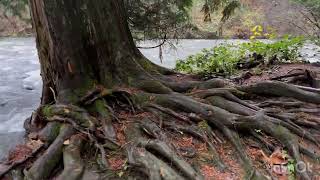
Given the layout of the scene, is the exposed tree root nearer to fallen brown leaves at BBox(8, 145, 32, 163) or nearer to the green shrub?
fallen brown leaves at BBox(8, 145, 32, 163)

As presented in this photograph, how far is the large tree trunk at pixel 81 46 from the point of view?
17.4 feet

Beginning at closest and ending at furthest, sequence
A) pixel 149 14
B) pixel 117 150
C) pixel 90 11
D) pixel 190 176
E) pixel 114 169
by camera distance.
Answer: pixel 190 176, pixel 114 169, pixel 117 150, pixel 90 11, pixel 149 14

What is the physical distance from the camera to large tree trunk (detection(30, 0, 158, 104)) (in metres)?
5.29

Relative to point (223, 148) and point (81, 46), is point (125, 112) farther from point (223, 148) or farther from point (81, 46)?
point (223, 148)

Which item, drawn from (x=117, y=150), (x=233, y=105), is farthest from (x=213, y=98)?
(x=117, y=150)

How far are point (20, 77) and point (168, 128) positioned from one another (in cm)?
897

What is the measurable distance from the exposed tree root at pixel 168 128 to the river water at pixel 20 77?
2.12 m

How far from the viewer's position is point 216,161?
434 centimetres

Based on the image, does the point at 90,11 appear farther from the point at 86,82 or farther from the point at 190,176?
the point at 190,176

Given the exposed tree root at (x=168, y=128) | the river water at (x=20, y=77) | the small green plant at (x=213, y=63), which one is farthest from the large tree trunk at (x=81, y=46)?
the small green plant at (x=213, y=63)

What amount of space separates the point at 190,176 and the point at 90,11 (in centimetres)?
268

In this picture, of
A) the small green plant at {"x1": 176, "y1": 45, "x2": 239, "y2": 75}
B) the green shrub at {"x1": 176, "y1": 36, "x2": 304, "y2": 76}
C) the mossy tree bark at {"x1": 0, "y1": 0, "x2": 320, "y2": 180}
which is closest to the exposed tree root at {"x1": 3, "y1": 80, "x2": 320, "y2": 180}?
the mossy tree bark at {"x1": 0, "y1": 0, "x2": 320, "y2": 180}

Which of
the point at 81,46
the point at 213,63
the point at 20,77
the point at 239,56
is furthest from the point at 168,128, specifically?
the point at 20,77

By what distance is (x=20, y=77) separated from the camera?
12.7m
